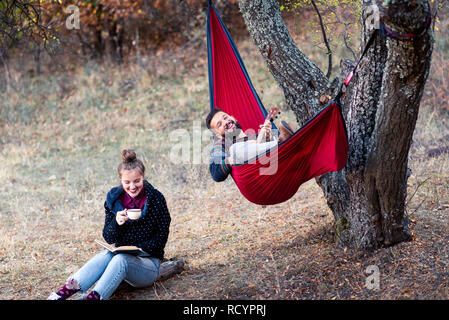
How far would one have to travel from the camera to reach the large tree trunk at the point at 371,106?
2.13 meters

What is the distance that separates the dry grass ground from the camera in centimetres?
267

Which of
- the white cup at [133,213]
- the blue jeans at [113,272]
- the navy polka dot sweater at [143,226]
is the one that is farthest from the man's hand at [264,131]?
the blue jeans at [113,272]

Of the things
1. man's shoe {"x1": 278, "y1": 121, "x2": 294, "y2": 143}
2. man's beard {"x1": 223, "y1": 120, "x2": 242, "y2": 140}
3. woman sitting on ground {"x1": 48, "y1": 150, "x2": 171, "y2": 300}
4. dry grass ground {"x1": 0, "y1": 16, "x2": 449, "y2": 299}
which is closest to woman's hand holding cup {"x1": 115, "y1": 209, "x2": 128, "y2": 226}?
woman sitting on ground {"x1": 48, "y1": 150, "x2": 171, "y2": 300}

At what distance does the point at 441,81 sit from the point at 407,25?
16.6ft

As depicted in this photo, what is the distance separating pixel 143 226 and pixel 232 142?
2.48ft

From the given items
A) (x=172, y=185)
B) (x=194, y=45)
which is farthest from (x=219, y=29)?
(x=194, y=45)

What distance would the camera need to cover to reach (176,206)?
4.83m

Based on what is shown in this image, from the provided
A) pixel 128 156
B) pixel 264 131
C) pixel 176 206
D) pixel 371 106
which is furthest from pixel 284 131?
pixel 176 206

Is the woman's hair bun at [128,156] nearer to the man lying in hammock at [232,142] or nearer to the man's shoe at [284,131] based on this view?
the man lying in hammock at [232,142]

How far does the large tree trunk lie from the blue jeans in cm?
114

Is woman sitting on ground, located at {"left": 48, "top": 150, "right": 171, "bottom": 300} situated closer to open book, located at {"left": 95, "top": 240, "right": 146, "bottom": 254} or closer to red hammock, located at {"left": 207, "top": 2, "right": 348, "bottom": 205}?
open book, located at {"left": 95, "top": 240, "right": 146, "bottom": 254}

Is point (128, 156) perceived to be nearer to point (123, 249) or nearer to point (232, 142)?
point (123, 249)

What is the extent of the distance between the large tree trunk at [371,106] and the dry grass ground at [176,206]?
21 centimetres

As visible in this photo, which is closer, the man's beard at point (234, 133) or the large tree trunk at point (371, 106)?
the large tree trunk at point (371, 106)
